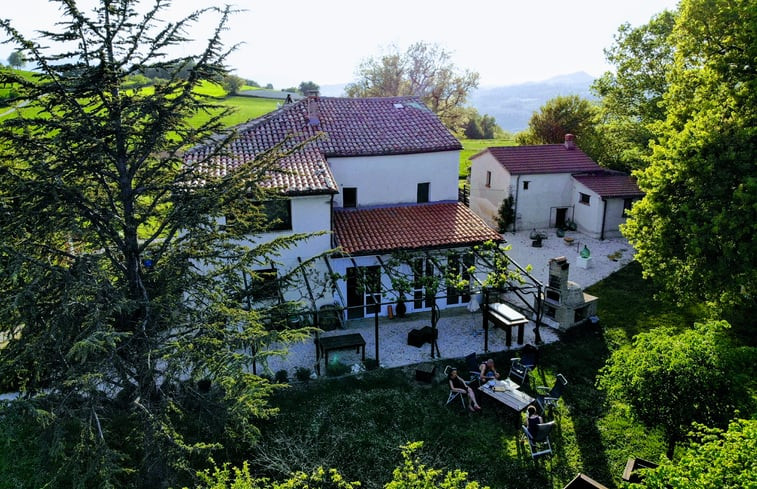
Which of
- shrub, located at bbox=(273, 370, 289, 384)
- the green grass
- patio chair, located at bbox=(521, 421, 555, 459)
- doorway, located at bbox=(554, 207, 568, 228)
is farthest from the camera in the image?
the green grass

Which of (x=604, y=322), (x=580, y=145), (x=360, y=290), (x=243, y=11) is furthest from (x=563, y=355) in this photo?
(x=580, y=145)

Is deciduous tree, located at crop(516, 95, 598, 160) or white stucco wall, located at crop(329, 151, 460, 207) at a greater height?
deciduous tree, located at crop(516, 95, 598, 160)

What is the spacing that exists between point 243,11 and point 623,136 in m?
28.7

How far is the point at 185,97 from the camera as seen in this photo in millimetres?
10773

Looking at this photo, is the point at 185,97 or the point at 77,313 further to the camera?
the point at 185,97

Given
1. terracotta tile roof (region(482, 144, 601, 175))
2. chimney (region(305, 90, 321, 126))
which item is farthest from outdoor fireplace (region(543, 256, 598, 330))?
terracotta tile roof (region(482, 144, 601, 175))

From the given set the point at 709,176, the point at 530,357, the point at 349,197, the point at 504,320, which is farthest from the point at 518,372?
the point at 349,197

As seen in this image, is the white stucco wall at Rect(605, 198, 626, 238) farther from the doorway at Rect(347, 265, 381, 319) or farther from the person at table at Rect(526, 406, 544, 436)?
the person at table at Rect(526, 406, 544, 436)

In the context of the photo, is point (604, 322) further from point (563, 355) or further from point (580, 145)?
point (580, 145)

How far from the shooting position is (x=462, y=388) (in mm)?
15172

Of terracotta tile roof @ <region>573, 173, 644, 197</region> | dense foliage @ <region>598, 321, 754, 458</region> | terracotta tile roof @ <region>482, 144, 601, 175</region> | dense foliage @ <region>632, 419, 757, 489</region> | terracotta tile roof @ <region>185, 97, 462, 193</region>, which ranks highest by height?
terracotta tile roof @ <region>185, 97, 462, 193</region>

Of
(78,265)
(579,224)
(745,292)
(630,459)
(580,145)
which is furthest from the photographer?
(580,145)

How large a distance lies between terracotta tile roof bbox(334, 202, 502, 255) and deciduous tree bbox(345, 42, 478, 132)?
41303 millimetres

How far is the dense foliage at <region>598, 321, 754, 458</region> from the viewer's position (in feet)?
35.9
